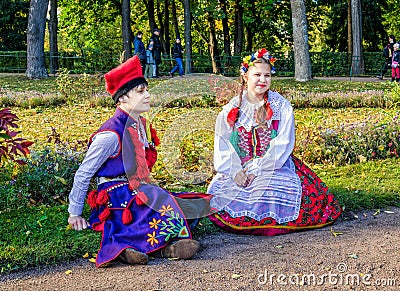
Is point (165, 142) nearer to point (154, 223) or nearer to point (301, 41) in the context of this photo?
point (154, 223)

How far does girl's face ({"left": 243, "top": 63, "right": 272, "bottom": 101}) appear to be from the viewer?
5.25m

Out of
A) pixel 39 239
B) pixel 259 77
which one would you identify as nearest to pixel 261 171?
pixel 259 77

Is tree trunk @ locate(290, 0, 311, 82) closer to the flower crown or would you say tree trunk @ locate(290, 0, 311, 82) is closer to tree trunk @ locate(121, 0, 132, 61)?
tree trunk @ locate(121, 0, 132, 61)

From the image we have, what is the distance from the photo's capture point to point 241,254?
181 inches

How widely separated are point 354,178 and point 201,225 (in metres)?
2.60

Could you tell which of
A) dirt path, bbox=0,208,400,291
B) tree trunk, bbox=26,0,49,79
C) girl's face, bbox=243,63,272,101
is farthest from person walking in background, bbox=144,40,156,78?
dirt path, bbox=0,208,400,291

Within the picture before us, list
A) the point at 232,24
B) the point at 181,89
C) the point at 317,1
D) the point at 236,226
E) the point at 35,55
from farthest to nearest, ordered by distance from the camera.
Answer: the point at 232,24 → the point at 317,1 → the point at 35,55 → the point at 236,226 → the point at 181,89

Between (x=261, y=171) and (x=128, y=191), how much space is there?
1.20m

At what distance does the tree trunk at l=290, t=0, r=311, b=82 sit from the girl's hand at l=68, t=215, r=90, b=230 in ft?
49.0

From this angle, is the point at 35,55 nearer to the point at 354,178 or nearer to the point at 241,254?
the point at 354,178

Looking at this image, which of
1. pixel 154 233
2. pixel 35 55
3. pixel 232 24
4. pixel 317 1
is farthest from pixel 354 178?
pixel 232 24

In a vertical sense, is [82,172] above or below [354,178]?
above

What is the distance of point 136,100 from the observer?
15.2 feet

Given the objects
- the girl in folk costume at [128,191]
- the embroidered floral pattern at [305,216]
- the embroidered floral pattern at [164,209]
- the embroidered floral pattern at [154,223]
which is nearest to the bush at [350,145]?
the embroidered floral pattern at [305,216]
